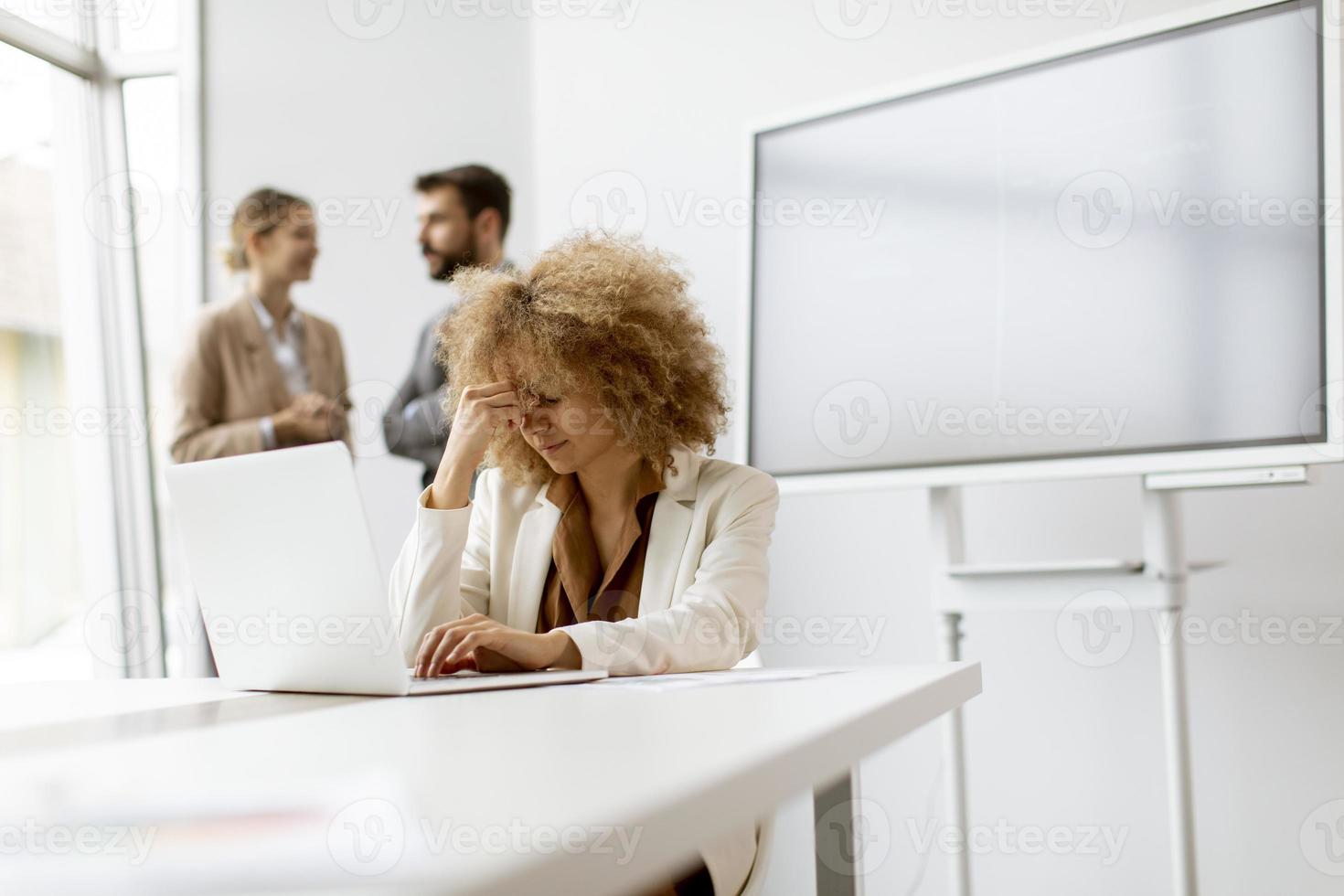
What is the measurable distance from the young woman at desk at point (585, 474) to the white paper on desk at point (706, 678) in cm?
22

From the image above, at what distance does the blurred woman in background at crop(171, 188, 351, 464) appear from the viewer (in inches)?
121

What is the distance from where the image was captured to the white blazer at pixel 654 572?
4.35 ft

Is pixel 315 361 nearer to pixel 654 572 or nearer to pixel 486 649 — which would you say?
pixel 654 572

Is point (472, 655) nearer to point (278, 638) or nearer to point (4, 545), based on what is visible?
point (278, 638)

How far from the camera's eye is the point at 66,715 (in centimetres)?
107

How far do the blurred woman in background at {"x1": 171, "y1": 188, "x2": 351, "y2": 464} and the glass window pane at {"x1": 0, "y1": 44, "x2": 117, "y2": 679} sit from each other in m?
0.33

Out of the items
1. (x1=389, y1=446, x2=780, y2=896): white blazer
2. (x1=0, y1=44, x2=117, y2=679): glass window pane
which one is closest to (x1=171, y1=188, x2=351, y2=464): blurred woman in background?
(x1=0, y1=44, x2=117, y2=679): glass window pane

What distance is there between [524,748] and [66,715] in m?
0.62

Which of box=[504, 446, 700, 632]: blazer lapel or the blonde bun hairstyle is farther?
the blonde bun hairstyle

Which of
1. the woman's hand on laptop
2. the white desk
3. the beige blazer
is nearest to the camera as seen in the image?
the white desk

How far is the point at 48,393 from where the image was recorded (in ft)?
10.1

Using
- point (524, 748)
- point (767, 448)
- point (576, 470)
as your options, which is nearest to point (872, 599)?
point (767, 448)

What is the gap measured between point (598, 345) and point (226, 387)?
1.75 meters

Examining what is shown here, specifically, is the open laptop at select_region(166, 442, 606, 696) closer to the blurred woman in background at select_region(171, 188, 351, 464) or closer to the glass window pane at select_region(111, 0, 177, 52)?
the blurred woman in background at select_region(171, 188, 351, 464)
